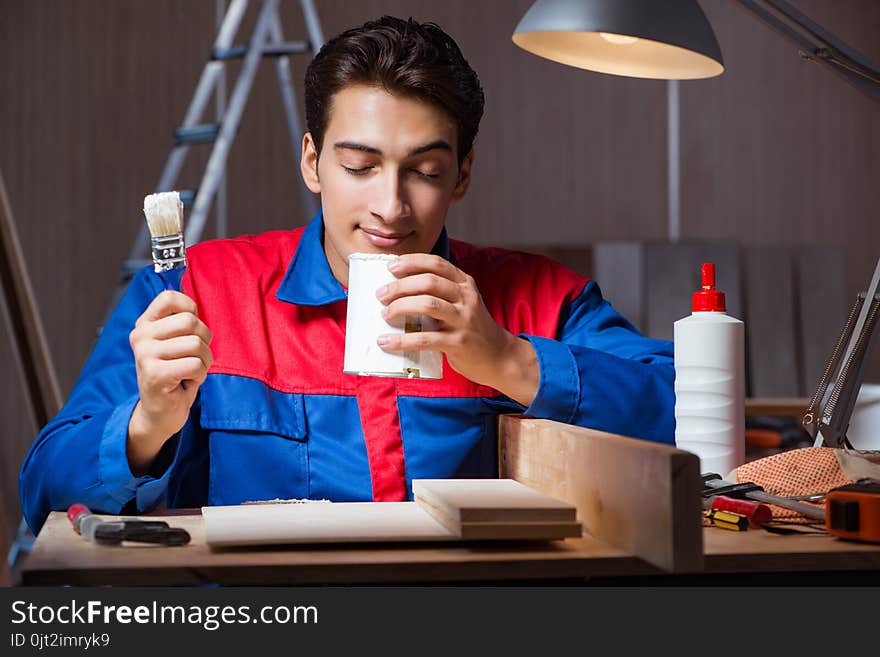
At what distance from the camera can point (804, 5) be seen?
14.6 ft

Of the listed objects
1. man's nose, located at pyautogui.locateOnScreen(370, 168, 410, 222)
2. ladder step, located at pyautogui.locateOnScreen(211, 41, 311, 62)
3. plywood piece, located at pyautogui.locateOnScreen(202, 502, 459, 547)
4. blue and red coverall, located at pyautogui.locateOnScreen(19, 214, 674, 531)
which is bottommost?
plywood piece, located at pyautogui.locateOnScreen(202, 502, 459, 547)

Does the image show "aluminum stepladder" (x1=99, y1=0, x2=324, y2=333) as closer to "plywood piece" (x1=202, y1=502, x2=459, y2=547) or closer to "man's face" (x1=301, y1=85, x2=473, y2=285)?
"man's face" (x1=301, y1=85, x2=473, y2=285)

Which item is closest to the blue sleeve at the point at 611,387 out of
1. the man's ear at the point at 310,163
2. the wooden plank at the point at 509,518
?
the wooden plank at the point at 509,518

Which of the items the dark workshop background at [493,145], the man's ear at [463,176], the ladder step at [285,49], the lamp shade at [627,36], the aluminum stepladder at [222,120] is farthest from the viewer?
the dark workshop background at [493,145]

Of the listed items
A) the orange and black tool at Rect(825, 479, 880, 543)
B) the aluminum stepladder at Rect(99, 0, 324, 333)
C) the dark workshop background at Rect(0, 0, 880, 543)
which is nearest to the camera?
the orange and black tool at Rect(825, 479, 880, 543)

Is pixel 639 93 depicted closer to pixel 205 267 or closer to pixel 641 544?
pixel 205 267

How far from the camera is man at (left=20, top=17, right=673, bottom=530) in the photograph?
128 centimetres

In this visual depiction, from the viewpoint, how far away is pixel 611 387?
1.31 m

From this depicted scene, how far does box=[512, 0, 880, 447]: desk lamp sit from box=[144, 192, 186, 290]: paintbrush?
64 cm

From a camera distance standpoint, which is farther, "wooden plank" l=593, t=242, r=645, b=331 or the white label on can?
"wooden plank" l=593, t=242, r=645, b=331

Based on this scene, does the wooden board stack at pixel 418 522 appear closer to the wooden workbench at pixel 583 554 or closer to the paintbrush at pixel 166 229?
the wooden workbench at pixel 583 554

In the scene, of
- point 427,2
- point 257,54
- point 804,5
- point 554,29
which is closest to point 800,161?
point 804,5

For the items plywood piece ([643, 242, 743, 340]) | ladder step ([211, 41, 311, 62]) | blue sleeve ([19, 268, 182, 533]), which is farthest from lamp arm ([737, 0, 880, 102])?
plywood piece ([643, 242, 743, 340])

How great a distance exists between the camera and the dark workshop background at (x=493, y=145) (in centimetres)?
415
